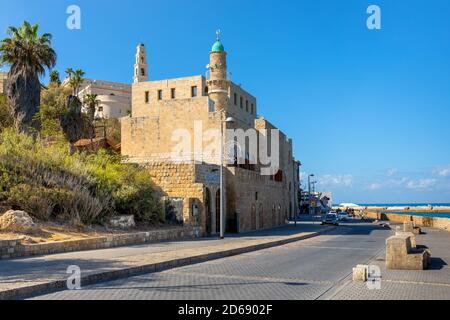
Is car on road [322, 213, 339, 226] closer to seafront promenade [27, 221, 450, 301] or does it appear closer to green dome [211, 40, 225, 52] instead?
green dome [211, 40, 225, 52]

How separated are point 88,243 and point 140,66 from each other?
69.7 meters

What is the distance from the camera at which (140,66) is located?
3285 inches

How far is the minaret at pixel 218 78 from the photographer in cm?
4031

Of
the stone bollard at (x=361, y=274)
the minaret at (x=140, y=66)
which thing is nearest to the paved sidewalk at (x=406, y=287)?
the stone bollard at (x=361, y=274)

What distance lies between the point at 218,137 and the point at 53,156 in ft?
44.6

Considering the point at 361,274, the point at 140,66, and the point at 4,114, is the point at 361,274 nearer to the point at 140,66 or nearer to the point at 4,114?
the point at 4,114

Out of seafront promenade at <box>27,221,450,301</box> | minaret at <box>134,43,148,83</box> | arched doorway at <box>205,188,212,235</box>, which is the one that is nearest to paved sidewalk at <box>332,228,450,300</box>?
seafront promenade at <box>27,221,450,301</box>

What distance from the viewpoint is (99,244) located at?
696 inches

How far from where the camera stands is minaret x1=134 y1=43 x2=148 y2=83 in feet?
271

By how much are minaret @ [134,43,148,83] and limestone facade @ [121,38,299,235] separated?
130 ft

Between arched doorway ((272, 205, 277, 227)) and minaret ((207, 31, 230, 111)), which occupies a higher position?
minaret ((207, 31, 230, 111))

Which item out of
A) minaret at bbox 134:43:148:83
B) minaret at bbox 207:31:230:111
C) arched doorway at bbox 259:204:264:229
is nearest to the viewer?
arched doorway at bbox 259:204:264:229
